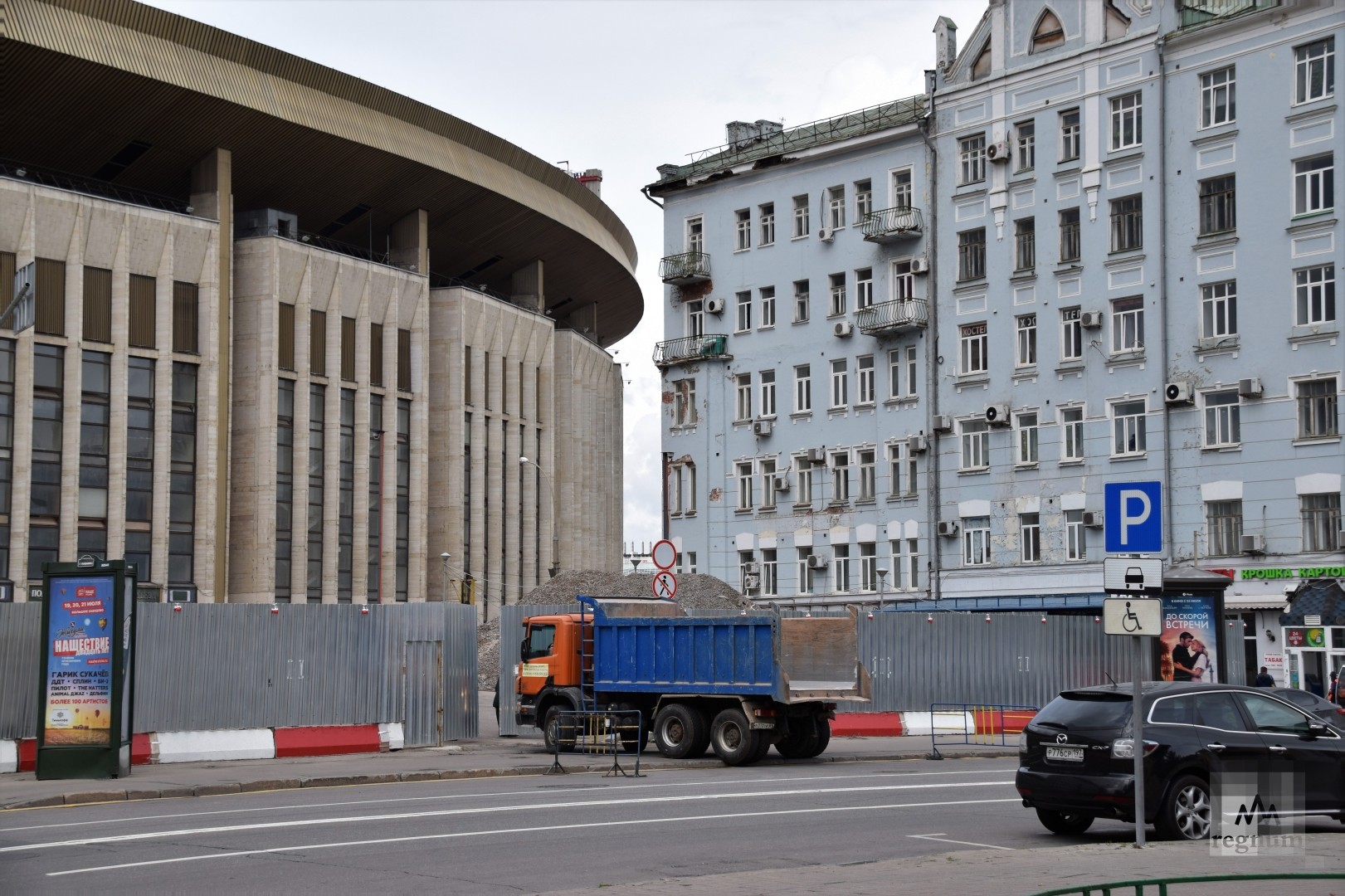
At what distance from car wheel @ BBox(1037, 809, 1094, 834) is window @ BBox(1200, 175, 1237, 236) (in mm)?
34171

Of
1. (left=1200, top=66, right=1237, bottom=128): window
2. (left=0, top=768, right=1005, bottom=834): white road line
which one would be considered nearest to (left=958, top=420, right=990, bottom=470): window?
(left=1200, top=66, right=1237, bottom=128): window

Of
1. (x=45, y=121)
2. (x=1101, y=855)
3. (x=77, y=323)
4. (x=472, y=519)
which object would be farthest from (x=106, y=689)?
(x=472, y=519)

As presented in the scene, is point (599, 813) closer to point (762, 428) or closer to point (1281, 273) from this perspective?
point (1281, 273)

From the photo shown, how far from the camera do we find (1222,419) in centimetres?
4684

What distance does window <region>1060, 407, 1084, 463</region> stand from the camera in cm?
5038

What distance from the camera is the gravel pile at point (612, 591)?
5516 cm

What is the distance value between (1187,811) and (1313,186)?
3453 cm

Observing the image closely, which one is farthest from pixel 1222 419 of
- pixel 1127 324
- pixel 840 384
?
pixel 840 384

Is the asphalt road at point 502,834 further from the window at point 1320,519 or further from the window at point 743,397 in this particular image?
the window at point 743,397

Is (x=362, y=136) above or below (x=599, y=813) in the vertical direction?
above

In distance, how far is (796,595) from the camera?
57875mm

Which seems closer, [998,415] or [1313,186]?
[1313,186]

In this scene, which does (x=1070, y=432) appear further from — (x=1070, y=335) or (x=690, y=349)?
(x=690, y=349)

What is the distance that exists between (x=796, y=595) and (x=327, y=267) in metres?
20.3
